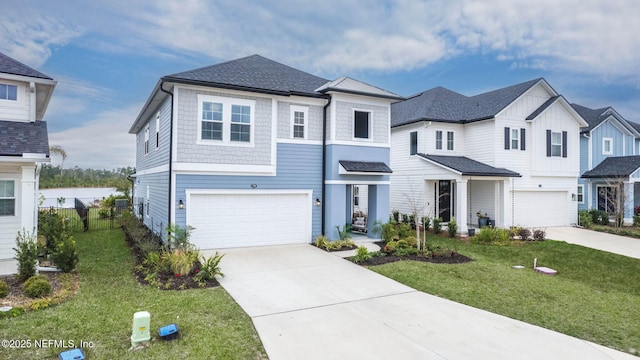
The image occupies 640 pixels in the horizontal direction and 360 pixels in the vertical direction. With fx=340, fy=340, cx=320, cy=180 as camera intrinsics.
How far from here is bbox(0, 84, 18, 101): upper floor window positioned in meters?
10.1

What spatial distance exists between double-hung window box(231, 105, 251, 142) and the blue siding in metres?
1.35

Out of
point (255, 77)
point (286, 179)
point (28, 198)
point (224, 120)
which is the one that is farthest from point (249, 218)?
point (28, 198)

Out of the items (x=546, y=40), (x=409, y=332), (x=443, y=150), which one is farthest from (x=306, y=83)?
(x=546, y=40)

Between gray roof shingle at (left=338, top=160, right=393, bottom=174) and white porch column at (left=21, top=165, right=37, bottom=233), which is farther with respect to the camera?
gray roof shingle at (left=338, top=160, right=393, bottom=174)

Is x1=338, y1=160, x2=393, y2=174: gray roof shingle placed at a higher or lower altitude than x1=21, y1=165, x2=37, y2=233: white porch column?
higher

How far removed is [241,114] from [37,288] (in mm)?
7514

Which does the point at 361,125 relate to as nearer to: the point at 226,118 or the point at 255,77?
the point at 255,77

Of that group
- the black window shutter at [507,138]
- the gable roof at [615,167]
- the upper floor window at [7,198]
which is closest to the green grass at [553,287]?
the black window shutter at [507,138]

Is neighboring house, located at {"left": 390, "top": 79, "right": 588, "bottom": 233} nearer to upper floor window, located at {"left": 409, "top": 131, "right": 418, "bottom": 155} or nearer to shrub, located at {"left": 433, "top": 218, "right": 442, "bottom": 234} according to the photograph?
upper floor window, located at {"left": 409, "top": 131, "right": 418, "bottom": 155}

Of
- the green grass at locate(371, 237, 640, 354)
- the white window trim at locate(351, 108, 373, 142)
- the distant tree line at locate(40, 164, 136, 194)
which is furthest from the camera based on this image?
the distant tree line at locate(40, 164, 136, 194)

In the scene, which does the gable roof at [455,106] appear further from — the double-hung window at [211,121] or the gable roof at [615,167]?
the double-hung window at [211,121]

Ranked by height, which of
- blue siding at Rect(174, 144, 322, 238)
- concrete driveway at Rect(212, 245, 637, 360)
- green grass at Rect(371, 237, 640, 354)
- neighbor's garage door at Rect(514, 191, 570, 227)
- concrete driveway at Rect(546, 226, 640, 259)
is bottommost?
green grass at Rect(371, 237, 640, 354)

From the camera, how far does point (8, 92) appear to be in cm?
1023

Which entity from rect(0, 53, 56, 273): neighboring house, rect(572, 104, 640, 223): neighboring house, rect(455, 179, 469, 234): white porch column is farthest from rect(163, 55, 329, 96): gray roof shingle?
rect(572, 104, 640, 223): neighboring house
